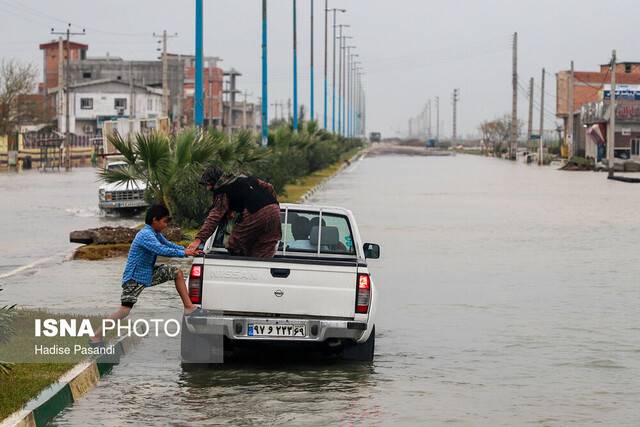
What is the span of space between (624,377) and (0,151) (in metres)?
83.8

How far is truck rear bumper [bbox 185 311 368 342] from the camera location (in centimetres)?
1106

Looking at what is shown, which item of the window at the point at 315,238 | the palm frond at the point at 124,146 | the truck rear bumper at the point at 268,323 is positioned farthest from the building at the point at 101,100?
the truck rear bumper at the point at 268,323

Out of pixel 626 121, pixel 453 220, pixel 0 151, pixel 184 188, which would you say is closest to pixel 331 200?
pixel 453 220

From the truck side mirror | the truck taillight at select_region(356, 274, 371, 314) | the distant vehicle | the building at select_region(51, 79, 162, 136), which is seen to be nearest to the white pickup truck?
the truck taillight at select_region(356, 274, 371, 314)

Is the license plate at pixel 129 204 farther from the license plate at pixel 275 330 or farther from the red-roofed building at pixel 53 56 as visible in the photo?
the red-roofed building at pixel 53 56

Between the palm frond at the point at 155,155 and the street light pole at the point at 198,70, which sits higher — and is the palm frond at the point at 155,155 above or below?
below

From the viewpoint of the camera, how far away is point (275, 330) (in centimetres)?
1112

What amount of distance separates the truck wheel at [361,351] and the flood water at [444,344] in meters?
0.13

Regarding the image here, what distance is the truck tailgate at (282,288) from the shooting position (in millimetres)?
11109

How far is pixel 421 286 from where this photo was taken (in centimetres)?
1841

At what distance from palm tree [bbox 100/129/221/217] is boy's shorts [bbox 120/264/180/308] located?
11619 mm

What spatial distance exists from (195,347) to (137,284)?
0.81m

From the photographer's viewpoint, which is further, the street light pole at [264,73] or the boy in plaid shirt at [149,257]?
the street light pole at [264,73]

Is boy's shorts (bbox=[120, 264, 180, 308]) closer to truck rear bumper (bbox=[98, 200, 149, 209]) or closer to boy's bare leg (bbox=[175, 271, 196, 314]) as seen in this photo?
boy's bare leg (bbox=[175, 271, 196, 314])
